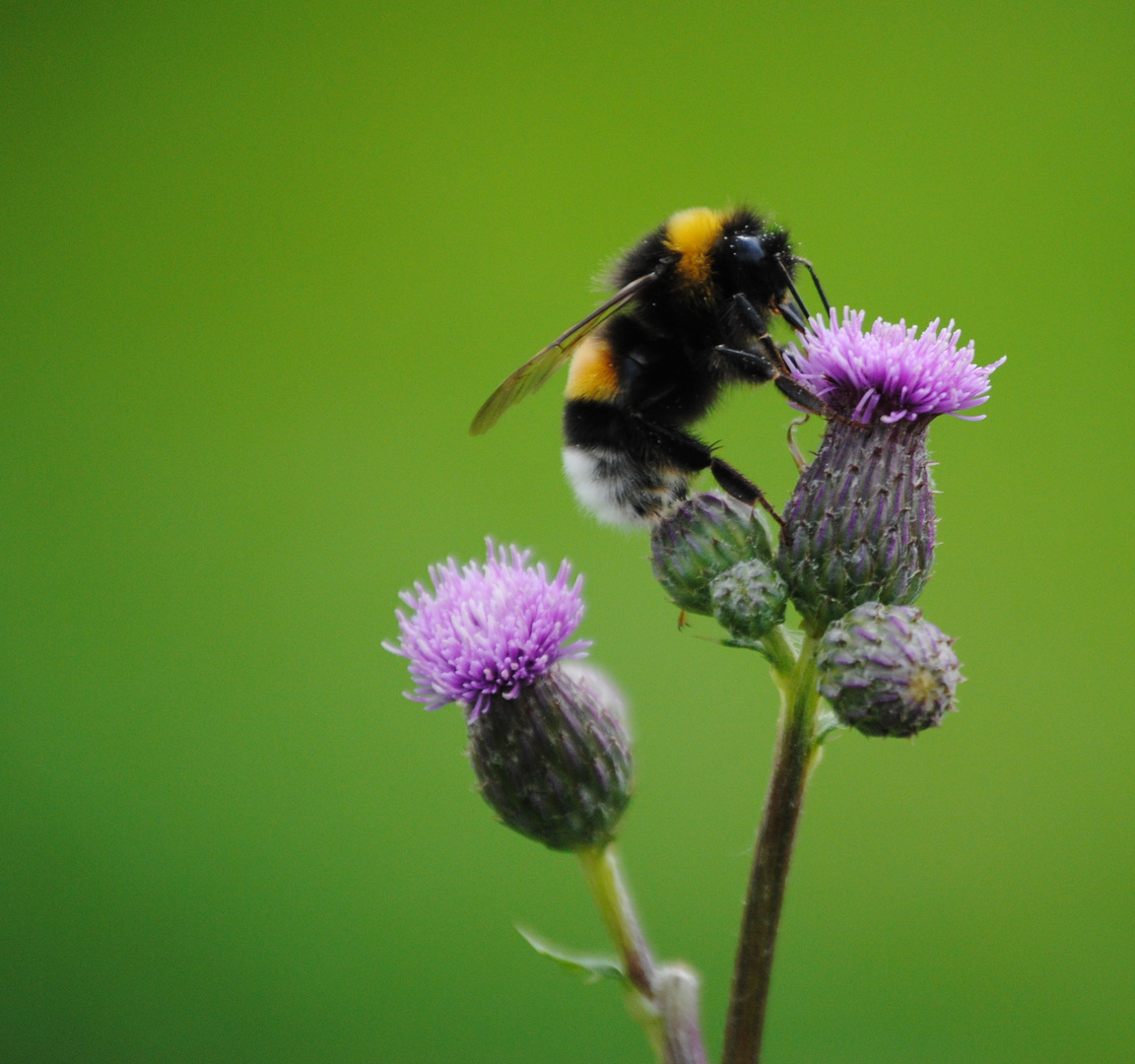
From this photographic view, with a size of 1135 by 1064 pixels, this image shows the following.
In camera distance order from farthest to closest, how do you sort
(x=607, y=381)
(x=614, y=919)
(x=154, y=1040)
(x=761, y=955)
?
(x=154, y=1040) < (x=607, y=381) < (x=614, y=919) < (x=761, y=955)

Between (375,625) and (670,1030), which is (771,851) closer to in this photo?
(670,1030)

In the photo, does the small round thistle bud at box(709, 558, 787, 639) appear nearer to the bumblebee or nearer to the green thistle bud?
the bumblebee

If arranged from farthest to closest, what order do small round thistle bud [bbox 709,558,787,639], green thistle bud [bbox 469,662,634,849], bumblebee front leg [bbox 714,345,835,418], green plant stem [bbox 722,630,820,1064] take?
1. green thistle bud [bbox 469,662,634,849]
2. bumblebee front leg [bbox 714,345,835,418]
3. small round thistle bud [bbox 709,558,787,639]
4. green plant stem [bbox 722,630,820,1064]

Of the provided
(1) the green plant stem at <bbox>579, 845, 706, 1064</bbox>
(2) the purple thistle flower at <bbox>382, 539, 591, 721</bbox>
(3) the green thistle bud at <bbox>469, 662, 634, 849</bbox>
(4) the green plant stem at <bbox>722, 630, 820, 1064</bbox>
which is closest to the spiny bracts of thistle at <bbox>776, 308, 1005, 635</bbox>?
(4) the green plant stem at <bbox>722, 630, 820, 1064</bbox>

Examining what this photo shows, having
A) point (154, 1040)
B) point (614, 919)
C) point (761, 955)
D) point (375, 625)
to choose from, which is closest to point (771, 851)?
point (761, 955)

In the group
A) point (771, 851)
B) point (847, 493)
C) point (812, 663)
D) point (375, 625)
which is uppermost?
point (375, 625)

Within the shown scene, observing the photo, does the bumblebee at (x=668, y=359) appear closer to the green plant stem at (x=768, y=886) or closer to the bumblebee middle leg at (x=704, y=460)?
the bumblebee middle leg at (x=704, y=460)

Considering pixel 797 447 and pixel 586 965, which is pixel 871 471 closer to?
pixel 797 447
